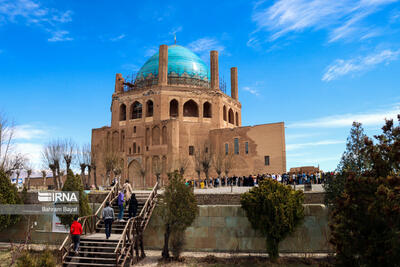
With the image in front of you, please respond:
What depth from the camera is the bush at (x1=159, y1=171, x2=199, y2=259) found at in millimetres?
10422

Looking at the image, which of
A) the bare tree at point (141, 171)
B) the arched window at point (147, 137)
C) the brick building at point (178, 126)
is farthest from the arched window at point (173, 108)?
the bare tree at point (141, 171)

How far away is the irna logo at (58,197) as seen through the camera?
501 inches

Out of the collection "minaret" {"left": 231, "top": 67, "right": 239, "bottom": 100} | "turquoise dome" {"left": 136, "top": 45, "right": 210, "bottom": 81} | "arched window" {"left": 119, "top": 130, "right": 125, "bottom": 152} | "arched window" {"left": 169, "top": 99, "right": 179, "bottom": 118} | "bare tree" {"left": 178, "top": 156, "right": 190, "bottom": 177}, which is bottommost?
"bare tree" {"left": 178, "top": 156, "right": 190, "bottom": 177}

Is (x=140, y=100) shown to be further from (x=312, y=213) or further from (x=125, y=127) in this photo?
(x=312, y=213)

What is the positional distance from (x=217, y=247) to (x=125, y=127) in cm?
2432

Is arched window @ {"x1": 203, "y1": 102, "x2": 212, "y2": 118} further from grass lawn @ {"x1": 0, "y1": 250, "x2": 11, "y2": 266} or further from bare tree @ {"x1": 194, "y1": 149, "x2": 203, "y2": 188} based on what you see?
grass lawn @ {"x1": 0, "y1": 250, "x2": 11, "y2": 266}

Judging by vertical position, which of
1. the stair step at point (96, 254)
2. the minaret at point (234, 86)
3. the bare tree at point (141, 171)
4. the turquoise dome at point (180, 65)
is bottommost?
the stair step at point (96, 254)

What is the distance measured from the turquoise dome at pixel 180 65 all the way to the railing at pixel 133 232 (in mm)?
23789

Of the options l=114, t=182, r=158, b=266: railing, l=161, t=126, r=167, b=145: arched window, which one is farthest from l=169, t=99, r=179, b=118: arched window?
l=114, t=182, r=158, b=266: railing

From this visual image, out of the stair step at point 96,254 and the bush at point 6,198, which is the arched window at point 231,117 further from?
the stair step at point 96,254

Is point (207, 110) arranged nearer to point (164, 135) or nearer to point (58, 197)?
point (164, 135)

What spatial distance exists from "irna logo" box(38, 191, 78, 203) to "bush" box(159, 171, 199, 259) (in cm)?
401

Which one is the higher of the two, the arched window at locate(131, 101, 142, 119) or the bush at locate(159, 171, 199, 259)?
the arched window at locate(131, 101, 142, 119)

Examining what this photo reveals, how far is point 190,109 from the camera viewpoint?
36.1m
